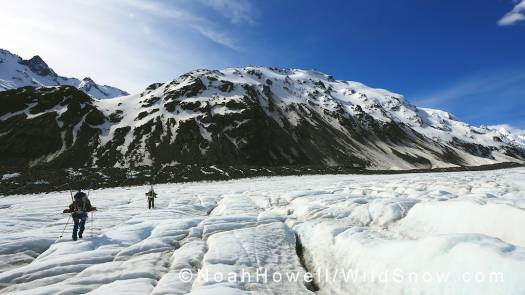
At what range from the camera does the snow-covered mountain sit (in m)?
106

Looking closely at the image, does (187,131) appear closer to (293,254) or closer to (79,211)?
(79,211)

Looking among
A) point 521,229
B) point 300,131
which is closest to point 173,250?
point 521,229

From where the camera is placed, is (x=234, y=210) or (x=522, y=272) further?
(x=234, y=210)

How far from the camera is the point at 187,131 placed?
4675 inches

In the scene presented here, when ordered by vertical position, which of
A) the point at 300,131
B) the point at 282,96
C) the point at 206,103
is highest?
the point at 282,96

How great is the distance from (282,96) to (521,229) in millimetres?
177660

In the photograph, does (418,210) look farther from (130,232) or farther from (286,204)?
(130,232)

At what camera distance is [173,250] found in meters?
13.5

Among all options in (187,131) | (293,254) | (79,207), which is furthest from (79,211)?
(187,131)

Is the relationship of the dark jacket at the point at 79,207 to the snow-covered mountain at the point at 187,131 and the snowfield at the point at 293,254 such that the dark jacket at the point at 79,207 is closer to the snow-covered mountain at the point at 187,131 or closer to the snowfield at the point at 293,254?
the snowfield at the point at 293,254

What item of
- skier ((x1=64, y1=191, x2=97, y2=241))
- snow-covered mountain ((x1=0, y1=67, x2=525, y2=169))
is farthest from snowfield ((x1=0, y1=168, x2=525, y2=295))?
snow-covered mountain ((x1=0, y1=67, x2=525, y2=169))

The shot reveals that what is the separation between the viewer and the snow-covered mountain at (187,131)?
4154 inches

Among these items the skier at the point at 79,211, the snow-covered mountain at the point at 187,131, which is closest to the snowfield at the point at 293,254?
the skier at the point at 79,211

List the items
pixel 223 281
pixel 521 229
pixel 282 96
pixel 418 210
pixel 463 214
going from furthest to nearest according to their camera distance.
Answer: pixel 282 96 < pixel 418 210 < pixel 463 214 < pixel 521 229 < pixel 223 281
